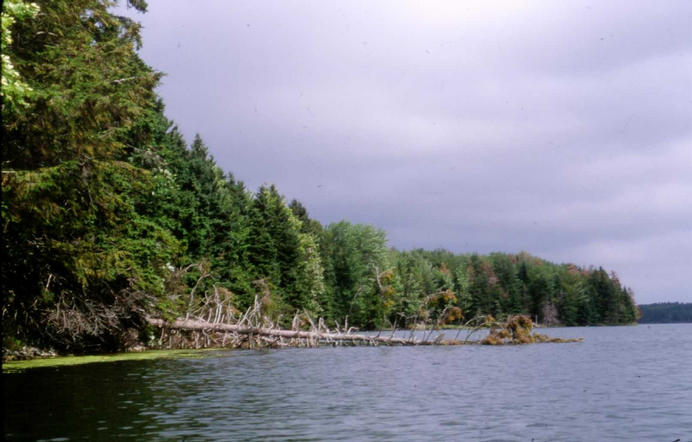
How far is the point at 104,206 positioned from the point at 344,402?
11.7 metres

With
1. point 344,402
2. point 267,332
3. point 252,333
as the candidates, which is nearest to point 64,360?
point 252,333

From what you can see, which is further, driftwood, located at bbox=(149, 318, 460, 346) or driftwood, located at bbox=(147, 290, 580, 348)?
driftwood, located at bbox=(147, 290, 580, 348)

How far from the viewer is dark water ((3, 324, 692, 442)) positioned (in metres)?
12.7

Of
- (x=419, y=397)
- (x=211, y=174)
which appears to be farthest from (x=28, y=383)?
(x=211, y=174)

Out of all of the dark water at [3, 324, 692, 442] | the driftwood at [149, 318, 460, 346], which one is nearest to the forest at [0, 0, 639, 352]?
the driftwood at [149, 318, 460, 346]

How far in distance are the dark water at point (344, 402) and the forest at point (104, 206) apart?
4.28 metres

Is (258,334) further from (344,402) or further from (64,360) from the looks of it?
(344,402)

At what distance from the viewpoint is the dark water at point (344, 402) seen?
1266cm

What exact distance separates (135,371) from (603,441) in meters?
17.5

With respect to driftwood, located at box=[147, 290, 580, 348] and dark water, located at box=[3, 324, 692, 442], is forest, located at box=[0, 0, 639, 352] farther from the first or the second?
dark water, located at box=[3, 324, 692, 442]

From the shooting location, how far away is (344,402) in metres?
17.0

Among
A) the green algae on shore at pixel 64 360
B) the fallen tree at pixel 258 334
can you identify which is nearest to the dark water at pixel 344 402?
the green algae on shore at pixel 64 360

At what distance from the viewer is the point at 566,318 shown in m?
157

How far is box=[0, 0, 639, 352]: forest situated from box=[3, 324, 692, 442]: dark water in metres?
4.28
